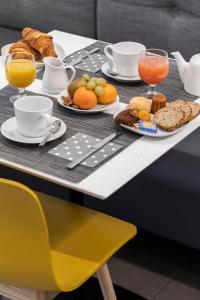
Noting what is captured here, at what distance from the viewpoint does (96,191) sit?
5.99 ft

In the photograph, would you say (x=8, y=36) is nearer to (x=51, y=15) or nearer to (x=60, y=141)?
(x=51, y=15)

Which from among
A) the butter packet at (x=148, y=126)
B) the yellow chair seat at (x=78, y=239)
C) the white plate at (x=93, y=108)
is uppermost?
the butter packet at (x=148, y=126)

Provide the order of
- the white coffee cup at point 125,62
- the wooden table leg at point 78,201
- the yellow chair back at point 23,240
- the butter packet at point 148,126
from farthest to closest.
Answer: the white coffee cup at point 125,62
the wooden table leg at point 78,201
the butter packet at point 148,126
the yellow chair back at point 23,240

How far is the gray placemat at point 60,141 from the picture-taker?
1912 millimetres

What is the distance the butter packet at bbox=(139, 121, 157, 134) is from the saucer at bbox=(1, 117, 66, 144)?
8.6 inches

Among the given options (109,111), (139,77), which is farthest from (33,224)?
(139,77)

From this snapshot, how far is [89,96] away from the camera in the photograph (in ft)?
7.13

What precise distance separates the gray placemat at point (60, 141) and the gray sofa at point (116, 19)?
100 cm

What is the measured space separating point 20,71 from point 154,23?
1.12 metres

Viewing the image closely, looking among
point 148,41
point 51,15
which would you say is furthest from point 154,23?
point 51,15

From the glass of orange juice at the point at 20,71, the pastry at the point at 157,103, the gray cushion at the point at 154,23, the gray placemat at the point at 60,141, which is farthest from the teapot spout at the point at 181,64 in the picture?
the gray cushion at the point at 154,23

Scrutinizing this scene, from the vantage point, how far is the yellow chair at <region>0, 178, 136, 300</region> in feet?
5.59

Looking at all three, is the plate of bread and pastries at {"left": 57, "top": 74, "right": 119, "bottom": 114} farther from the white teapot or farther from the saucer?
the white teapot

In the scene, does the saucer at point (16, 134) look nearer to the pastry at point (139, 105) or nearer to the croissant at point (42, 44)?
the pastry at point (139, 105)
